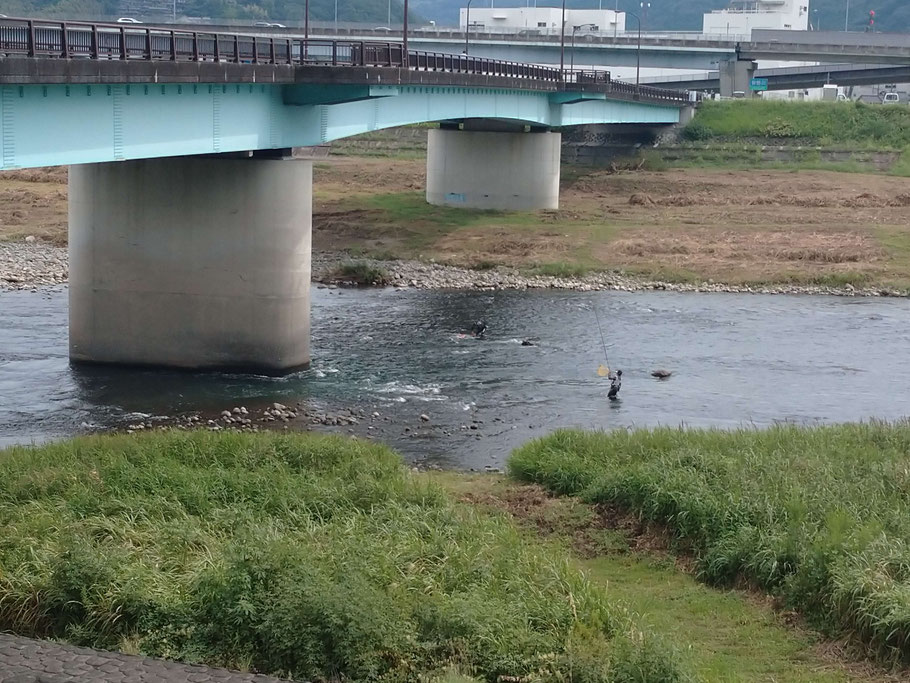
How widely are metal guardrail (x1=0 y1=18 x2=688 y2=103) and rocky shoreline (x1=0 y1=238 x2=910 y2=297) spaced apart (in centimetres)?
768

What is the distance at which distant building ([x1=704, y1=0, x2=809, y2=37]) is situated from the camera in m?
153

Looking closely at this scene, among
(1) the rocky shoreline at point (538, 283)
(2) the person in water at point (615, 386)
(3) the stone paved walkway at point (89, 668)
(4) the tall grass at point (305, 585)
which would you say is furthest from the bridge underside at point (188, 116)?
(3) the stone paved walkway at point (89, 668)

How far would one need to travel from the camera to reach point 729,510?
17328 millimetres

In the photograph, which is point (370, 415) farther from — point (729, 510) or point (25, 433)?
point (729, 510)

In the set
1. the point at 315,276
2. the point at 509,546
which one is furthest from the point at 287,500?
the point at 315,276

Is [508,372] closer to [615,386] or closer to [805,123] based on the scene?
[615,386]

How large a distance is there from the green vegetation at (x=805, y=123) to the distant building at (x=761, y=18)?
212 ft

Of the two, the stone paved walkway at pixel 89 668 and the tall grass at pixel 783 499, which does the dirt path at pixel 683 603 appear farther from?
the stone paved walkway at pixel 89 668

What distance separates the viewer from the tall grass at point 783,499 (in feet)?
47.1

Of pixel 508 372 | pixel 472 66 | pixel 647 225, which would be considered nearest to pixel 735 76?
pixel 647 225

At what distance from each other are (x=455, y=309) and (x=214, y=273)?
1162 centimetres

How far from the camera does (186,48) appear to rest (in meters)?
28.8

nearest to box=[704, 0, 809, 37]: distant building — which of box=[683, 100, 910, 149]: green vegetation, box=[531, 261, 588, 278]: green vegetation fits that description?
box=[683, 100, 910, 149]: green vegetation

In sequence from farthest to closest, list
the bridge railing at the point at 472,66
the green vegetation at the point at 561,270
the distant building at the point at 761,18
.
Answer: the distant building at the point at 761,18 → the green vegetation at the point at 561,270 → the bridge railing at the point at 472,66
